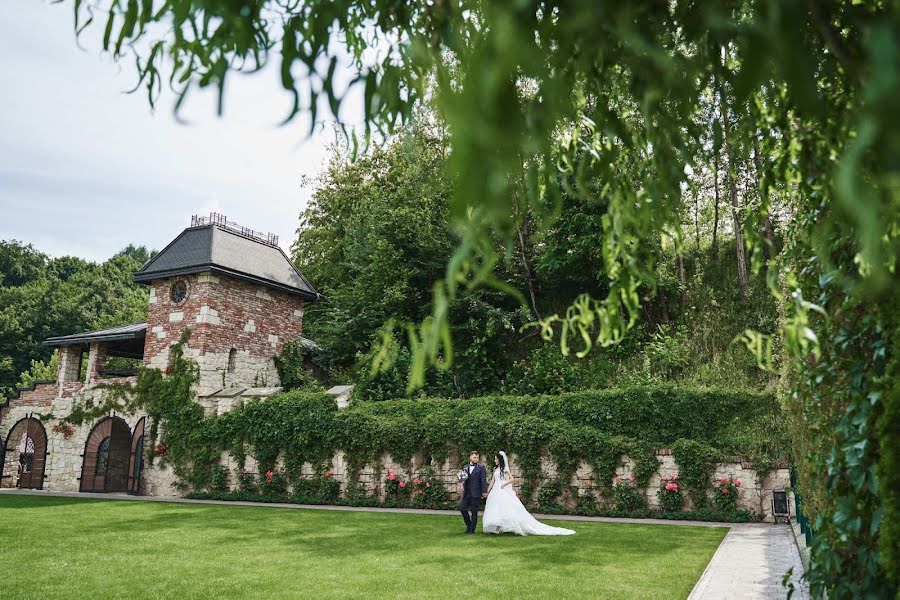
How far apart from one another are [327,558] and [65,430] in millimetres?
15930

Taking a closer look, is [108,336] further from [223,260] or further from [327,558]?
[327,558]

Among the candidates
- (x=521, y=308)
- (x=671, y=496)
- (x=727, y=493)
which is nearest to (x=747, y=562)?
(x=727, y=493)

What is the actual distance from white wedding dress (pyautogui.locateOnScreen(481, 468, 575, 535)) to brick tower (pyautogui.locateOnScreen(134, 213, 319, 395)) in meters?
10.7

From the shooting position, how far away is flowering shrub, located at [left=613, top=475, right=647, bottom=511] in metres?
14.9

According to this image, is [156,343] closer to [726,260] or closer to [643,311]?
[643,311]

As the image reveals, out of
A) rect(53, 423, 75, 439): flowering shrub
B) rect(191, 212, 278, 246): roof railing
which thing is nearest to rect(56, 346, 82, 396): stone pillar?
rect(53, 423, 75, 439): flowering shrub

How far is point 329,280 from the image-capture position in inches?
1216

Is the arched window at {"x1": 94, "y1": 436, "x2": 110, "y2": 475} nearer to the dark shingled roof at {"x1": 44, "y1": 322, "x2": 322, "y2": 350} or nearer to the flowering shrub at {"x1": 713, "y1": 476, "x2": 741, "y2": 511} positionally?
the dark shingled roof at {"x1": 44, "y1": 322, "x2": 322, "y2": 350}

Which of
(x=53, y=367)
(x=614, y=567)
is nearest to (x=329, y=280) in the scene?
(x=53, y=367)

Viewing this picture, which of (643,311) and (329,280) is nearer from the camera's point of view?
(643,311)

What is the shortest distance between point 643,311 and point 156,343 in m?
15.1

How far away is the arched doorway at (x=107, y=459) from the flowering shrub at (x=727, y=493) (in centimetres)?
1538

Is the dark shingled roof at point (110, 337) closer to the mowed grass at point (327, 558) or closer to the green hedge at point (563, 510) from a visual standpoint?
the green hedge at point (563, 510)

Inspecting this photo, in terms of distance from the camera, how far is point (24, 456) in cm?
2303
